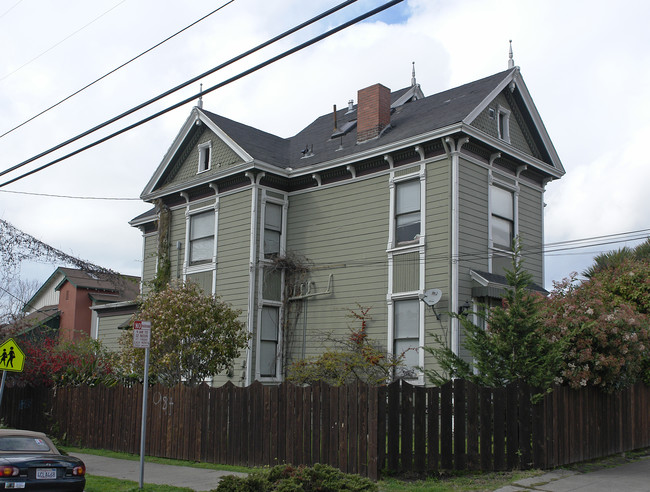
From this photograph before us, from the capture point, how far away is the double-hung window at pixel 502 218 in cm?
1867

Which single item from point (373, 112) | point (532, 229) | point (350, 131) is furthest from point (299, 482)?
point (350, 131)

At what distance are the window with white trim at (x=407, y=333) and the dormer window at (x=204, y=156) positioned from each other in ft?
27.7

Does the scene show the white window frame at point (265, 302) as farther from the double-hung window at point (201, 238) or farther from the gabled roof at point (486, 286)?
the gabled roof at point (486, 286)

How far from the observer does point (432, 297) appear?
16828 mm

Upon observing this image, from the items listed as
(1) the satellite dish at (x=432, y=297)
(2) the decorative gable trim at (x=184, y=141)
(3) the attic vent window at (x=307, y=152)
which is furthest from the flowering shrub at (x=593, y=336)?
(2) the decorative gable trim at (x=184, y=141)

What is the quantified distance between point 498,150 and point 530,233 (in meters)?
2.97

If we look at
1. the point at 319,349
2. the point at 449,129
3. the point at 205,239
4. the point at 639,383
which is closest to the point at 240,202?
the point at 205,239

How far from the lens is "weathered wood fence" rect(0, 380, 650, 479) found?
1139cm

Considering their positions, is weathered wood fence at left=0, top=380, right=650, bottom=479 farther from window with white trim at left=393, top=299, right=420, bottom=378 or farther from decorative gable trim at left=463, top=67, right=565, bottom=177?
decorative gable trim at left=463, top=67, right=565, bottom=177

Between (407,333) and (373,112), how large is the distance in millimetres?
6706

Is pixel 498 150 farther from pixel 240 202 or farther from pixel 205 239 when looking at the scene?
pixel 205 239

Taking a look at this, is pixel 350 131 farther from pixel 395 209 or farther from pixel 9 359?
pixel 9 359

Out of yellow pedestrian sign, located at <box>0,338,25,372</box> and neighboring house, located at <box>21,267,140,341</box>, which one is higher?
neighboring house, located at <box>21,267,140,341</box>

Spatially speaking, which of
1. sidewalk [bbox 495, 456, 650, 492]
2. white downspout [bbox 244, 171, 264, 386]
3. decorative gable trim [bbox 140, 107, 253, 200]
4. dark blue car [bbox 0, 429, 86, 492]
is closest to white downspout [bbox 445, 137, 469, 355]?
sidewalk [bbox 495, 456, 650, 492]
